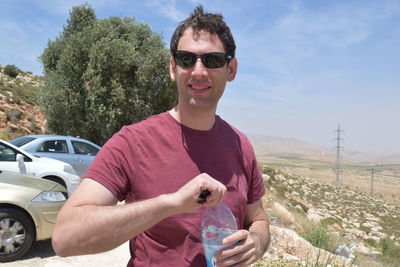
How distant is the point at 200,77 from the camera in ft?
6.02

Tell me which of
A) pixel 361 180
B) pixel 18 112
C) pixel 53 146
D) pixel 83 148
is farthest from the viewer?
pixel 361 180

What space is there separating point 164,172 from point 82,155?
985 centimetres

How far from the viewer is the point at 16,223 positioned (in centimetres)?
520

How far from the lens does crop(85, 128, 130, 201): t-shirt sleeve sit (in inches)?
59.6

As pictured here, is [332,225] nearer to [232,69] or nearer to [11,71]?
[232,69]

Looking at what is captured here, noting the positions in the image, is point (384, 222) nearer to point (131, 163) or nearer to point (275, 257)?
point (275, 257)

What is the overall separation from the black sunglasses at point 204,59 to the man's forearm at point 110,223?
0.79 meters

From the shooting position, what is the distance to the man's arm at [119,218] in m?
1.36

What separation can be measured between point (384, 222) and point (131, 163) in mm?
27108

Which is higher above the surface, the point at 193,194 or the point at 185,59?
the point at 185,59

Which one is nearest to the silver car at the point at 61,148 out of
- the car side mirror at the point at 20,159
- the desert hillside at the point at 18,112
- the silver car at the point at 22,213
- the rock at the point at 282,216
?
the car side mirror at the point at 20,159

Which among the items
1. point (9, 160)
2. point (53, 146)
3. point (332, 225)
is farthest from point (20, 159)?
point (332, 225)

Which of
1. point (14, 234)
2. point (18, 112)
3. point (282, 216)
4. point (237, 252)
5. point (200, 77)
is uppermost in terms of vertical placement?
point (18, 112)

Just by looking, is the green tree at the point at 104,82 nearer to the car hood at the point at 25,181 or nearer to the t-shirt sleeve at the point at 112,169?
the car hood at the point at 25,181
